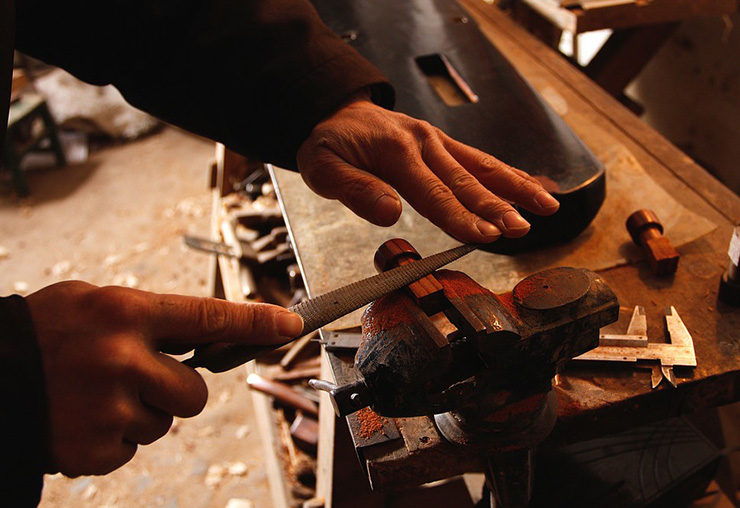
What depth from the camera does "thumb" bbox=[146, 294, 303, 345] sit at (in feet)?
2.05

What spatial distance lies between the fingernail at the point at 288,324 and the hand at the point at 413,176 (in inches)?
11.8

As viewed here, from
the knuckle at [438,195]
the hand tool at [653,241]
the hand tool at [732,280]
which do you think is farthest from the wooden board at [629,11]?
the knuckle at [438,195]

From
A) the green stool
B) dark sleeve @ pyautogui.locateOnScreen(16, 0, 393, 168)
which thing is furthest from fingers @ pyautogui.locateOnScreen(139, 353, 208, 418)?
the green stool

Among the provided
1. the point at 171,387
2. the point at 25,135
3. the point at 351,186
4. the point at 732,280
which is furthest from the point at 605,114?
the point at 25,135

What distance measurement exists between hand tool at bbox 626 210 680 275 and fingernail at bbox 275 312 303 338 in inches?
28.9

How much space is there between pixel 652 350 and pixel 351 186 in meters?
0.54

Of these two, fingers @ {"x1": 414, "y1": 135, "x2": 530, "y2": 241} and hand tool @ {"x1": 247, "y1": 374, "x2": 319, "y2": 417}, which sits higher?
fingers @ {"x1": 414, "y1": 135, "x2": 530, "y2": 241}

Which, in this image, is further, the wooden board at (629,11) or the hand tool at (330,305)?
the wooden board at (629,11)

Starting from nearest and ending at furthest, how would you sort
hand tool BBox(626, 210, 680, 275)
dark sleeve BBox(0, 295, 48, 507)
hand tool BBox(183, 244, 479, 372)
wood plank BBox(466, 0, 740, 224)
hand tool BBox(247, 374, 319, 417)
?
dark sleeve BBox(0, 295, 48, 507), hand tool BBox(183, 244, 479, 372), hand tool BBox(626, 210, 680, 275), wood plank BBox(466, 0, 740, 224), hand tool BBox(247, 374, 319, 417)

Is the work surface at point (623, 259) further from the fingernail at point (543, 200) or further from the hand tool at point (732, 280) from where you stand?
the fingernail at point (543, 200)

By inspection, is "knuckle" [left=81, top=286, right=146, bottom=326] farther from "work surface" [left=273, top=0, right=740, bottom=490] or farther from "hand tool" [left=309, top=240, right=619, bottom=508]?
"work surface" [left=273, top=0, right=740, bottom=490]

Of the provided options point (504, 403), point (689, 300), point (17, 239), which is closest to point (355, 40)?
point (689, 300)

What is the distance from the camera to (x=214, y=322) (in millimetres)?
637

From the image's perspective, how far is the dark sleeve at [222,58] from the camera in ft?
3.42
